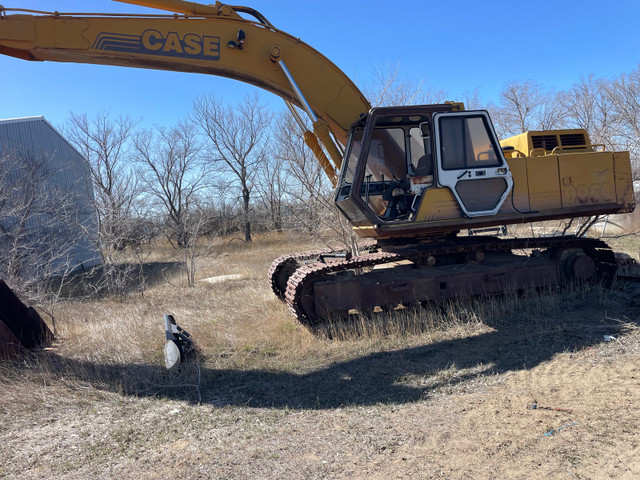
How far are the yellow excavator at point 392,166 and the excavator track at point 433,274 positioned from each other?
0.02 metres

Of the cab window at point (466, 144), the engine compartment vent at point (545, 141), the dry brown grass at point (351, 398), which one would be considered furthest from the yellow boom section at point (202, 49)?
the dry brown grass at point (351, 398)

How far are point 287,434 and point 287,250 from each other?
736 inches

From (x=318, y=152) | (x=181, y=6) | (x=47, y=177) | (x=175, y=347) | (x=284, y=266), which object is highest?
(x=181, y=6)

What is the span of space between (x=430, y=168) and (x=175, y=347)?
3.82 m

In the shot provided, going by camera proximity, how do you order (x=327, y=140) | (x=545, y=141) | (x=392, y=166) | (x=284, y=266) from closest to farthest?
(x=327, y=140) → (x=392, y=166) → (x=545, y=141) → (x=284, y=266)

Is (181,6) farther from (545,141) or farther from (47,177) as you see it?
(47,177)

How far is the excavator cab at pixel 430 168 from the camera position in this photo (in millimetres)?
5973

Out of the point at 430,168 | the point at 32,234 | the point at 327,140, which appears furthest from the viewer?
the point at 32,234

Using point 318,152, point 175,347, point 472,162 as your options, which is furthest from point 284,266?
point 472,162

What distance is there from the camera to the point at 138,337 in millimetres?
6180

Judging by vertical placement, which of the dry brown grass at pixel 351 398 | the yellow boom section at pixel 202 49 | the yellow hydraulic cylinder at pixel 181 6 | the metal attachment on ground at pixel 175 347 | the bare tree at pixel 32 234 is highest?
the yellow hydraulic cylinder at pixel 181 6

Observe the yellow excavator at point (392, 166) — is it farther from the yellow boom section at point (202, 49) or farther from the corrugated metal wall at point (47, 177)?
the corrugated metal wall at point (47, 177)

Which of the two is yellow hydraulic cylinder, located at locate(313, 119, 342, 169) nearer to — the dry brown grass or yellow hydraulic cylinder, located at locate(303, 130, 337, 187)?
yellow hydraulic cylinder, located at locate(303, 130, 337, 187)

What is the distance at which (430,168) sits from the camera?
20.0 ft
